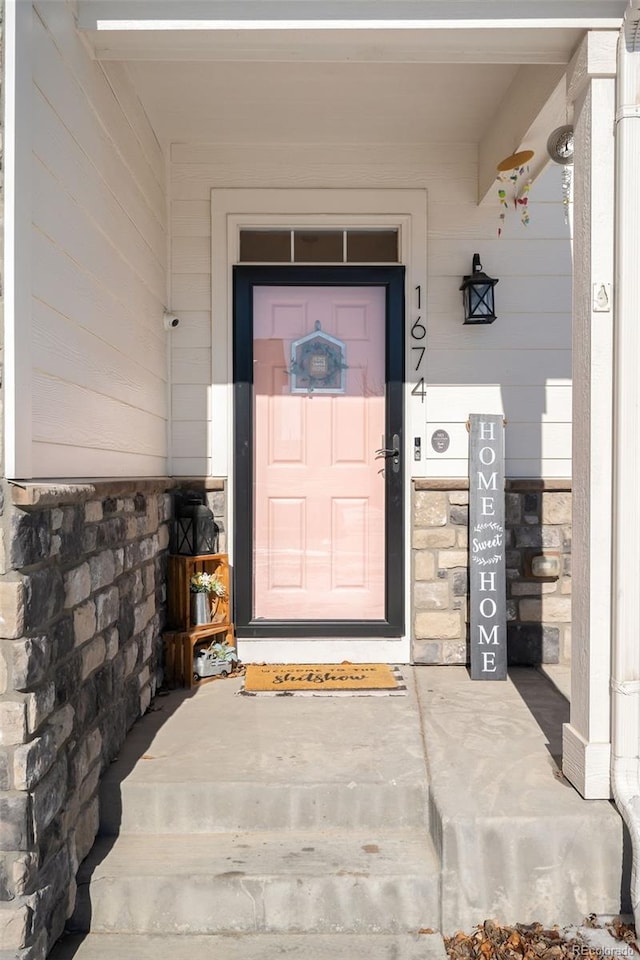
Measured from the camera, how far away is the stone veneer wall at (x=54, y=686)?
187 cm

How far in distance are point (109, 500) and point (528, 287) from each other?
8.05 feet

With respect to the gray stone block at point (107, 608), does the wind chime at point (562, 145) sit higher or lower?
higher

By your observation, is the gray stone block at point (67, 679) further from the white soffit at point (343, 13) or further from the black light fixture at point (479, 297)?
the black light fixture at point (479, 297)

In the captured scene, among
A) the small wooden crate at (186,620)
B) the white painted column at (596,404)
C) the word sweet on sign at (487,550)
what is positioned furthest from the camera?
the word sweet on sign at (487,550)

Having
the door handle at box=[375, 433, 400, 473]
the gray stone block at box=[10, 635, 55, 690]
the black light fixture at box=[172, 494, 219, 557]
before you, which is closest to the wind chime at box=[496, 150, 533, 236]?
the door handle at box=[375, 433, 400, 473]

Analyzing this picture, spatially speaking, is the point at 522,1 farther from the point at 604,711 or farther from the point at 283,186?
the point at 604,711

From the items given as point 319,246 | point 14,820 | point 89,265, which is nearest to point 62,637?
point 14,820

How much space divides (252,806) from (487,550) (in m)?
1.75

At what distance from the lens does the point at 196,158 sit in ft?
12.7

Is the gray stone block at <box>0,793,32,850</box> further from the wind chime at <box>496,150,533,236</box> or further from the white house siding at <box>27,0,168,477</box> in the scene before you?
the wind chime at <box>496,150,533,236</box>

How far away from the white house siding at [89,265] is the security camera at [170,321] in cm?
20

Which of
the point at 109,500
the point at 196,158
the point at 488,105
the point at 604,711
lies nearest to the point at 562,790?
the point at 604,711

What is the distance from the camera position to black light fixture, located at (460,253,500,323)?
3.78 meters

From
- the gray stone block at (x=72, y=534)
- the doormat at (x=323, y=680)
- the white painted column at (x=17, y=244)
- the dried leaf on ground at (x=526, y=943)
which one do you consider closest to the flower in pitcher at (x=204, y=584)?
the doormat at (x=323, y=680)
